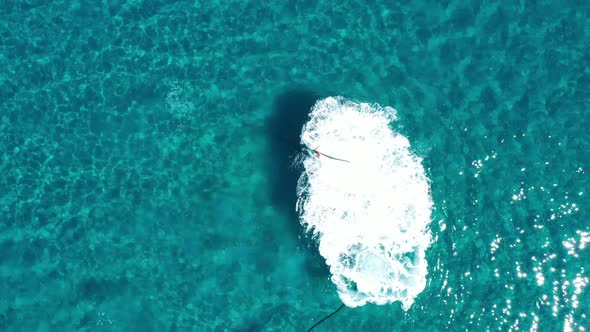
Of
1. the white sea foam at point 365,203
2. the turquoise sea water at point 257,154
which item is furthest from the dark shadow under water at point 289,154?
the white sea foam at point 365,203

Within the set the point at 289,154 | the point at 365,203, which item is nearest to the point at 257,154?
the point at 289,154

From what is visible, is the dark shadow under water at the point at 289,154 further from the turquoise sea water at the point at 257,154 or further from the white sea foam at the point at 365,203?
the white sea foam at the point at 365,203

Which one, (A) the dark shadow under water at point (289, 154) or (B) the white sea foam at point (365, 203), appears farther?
(A) the dark shadow under water at point (289, 154)

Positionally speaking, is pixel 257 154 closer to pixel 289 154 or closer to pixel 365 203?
pixel 289 154

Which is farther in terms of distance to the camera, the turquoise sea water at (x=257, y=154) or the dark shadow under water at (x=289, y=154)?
the dark shadow under water at (x=289, y=154)

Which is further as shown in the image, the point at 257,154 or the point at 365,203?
the point at 257,154
